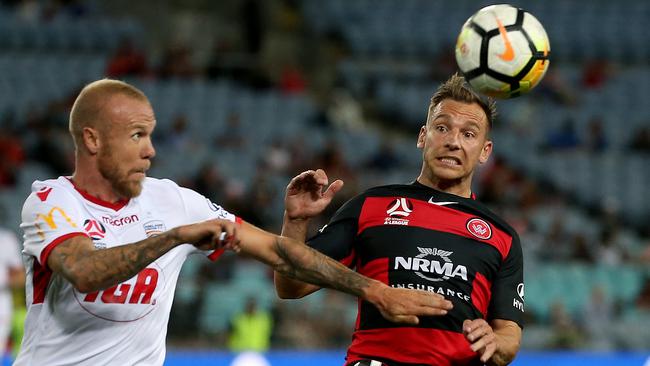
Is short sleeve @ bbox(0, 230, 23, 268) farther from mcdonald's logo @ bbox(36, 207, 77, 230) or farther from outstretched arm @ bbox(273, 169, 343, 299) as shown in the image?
mcdonald's logo @ bbox(36, 207, 77, 230)

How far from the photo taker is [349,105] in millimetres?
19953

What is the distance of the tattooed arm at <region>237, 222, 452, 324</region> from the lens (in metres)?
4.11

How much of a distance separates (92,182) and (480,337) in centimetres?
172

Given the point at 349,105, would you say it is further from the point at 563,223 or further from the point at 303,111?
the point at 563,223

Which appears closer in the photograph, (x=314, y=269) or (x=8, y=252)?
(x=314, y=269)

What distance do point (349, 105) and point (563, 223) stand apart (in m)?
5.83

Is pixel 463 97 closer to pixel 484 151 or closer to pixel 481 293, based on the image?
pixel 484 151

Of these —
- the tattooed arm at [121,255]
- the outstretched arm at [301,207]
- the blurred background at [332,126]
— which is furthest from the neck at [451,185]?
the blurred background at [332,126]

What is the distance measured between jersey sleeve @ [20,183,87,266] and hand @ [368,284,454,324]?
1202 mm

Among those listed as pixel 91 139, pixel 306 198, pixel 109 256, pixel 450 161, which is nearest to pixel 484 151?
pixel 450 161

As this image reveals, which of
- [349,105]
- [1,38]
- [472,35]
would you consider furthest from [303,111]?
[472,35]

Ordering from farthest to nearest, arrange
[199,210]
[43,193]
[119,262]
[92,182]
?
[199,210]
[92,182]
[43,193]
[119,262]

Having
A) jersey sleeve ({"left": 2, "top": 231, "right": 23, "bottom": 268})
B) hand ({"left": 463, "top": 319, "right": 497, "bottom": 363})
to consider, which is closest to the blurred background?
jersey sleeve ({"left": 2, "top": 231, "right": 23, "bottom": 268})

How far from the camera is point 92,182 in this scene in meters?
4.48
